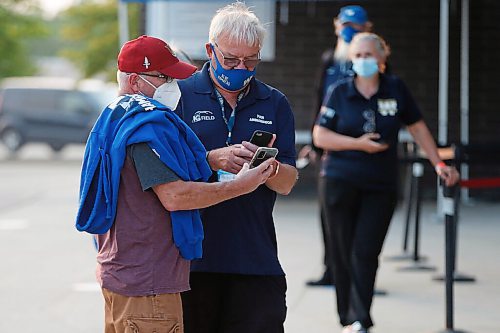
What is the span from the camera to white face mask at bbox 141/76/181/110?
12.8 feet

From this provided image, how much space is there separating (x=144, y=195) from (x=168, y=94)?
41 centimetres

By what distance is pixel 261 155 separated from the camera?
3.91m

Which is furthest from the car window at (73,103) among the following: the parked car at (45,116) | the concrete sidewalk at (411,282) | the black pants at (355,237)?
the black pants at (355,237)

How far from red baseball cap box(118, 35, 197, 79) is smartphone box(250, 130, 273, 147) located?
0.35 meters

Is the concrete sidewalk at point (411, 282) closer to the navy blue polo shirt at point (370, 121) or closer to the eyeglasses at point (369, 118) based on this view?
the navy blue polo shirt at point (370, 121)

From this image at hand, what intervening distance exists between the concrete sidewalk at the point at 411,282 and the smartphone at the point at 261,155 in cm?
315

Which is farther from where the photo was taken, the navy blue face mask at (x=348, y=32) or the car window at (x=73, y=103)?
the car window at (x=73, y=103)

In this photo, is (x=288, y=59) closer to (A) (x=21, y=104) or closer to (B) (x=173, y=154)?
(B) (x=173, y=154)

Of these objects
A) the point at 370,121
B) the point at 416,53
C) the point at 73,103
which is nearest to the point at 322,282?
the point at 370,121

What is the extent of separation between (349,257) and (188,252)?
112 inches

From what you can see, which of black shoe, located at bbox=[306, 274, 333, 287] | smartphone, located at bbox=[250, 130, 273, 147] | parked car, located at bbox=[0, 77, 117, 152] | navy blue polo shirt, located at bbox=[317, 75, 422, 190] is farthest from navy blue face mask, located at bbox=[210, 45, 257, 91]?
parked car, located at bbox=[0, 77, 117, 152]

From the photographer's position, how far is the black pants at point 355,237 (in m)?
6.34

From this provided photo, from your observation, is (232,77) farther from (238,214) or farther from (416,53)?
(416,53)

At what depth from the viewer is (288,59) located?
14164 mm
